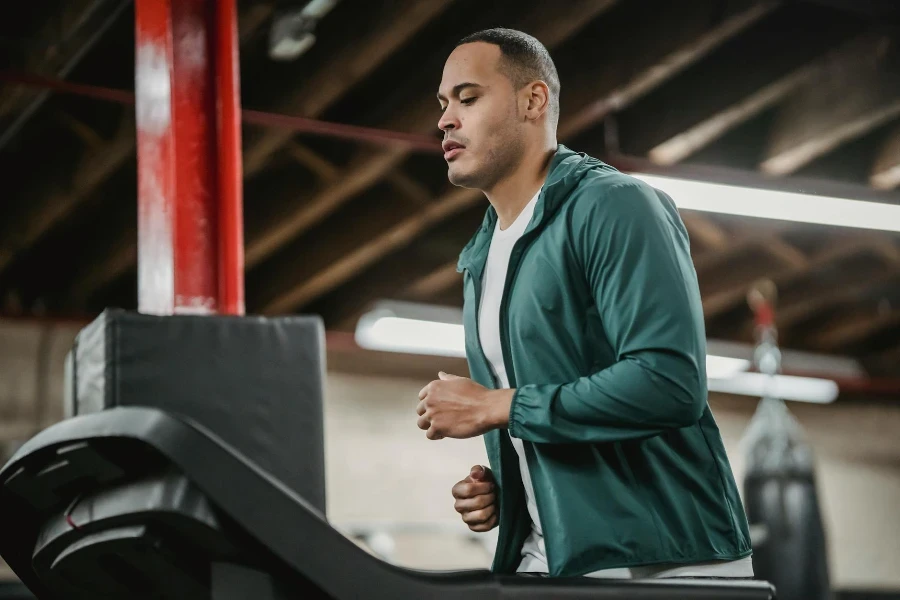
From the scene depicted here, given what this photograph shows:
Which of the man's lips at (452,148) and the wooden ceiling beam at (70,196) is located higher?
the wooden ceiling beam at (70,196)

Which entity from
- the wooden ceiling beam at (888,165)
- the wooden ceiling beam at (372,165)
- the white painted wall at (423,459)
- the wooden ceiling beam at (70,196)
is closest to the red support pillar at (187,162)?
the wooden ceiling beam at (372,165)

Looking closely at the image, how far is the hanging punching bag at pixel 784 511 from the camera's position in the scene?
8.36 metres

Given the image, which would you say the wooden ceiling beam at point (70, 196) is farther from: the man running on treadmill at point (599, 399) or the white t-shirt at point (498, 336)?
the man running on treadmill at point (599, 399)

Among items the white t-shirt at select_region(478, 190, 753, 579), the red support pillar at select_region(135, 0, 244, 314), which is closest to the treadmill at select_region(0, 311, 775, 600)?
the white t-shirt at select_region(478, 190, 753, 579)

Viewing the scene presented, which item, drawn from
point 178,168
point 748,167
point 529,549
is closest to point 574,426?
point 529,549

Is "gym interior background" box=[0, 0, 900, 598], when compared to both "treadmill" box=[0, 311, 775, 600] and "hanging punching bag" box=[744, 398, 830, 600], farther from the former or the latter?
"treadmill" box=[0, 311, 775, 600]

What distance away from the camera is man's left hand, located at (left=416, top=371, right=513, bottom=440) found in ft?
4.68

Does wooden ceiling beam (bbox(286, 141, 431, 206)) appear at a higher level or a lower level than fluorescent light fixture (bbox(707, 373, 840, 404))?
higher

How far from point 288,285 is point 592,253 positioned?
689cm

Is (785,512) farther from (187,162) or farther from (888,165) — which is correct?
(187,162)

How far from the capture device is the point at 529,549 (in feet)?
5.29

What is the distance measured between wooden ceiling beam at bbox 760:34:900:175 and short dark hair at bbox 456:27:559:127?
14.7 feet

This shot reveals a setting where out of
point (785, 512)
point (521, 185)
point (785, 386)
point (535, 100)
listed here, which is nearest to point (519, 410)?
point (521, 185)

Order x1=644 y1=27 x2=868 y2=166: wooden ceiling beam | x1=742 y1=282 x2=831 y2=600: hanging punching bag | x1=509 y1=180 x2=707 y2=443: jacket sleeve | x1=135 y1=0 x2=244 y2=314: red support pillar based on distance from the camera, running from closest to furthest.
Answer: x1=509 y1=180 x2=707 y2=443: jacket sleeve, x1=135 y1=0 x2=244 y2=314: red support pillar, x1=644 y1=27 x2=868 y2=166: wooden ceiling beam, x1=742 y1=282 x2=831 y2=600: hanging punching bag
